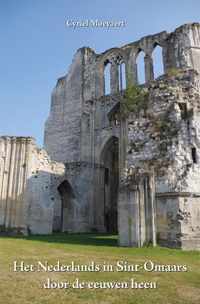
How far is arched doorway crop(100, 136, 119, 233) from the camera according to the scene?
22.8 m

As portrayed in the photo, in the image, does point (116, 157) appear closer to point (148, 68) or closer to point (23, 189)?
point (148, 68)

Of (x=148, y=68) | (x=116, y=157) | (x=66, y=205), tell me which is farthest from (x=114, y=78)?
(x=66, y=205)

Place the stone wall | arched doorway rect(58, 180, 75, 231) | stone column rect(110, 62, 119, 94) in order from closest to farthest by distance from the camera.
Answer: the stone wall
arched doorway rect(58, 180, 75, 231)
stone column rect(110, 62, 119, 94)

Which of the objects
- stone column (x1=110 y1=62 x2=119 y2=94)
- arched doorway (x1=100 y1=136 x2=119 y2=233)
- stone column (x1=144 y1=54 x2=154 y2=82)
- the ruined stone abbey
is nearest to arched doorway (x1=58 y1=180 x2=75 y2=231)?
the ruined stone abbey

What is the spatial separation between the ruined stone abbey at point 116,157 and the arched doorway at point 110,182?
0.08m

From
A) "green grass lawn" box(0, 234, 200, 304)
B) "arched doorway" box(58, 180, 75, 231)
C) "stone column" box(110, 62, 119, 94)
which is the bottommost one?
"green grass lawn" box(0, 234, 200, 304)

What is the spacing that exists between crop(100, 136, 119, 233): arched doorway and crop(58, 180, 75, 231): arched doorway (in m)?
3.05

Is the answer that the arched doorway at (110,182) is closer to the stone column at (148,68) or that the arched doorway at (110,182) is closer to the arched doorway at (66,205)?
the arched doorway at (66,205)

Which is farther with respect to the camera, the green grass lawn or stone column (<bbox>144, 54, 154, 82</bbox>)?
stone column (<bbox>144, 54, 154, 82</bbox>)

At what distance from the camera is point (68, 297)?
163 inches

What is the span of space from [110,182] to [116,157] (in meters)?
2.20

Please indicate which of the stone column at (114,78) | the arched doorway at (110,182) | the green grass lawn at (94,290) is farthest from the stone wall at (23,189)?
the stone column at (114,78)

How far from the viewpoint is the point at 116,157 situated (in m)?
24.9

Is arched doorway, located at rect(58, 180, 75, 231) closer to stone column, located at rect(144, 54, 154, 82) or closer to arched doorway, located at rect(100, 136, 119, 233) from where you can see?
arched doorway, located at rect(100, 136, 119, 233)
